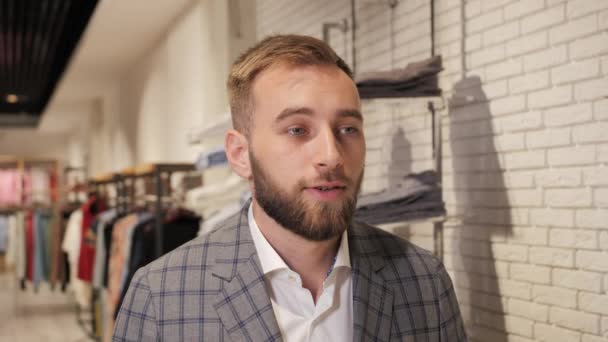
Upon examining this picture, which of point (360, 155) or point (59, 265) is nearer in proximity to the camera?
point (360, 155)

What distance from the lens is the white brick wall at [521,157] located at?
84.2 inches

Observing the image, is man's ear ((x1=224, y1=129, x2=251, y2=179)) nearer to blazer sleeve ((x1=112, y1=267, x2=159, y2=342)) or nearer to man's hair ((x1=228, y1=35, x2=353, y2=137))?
man's hair ((x1=228, y1=35, x2=353, y2=137))

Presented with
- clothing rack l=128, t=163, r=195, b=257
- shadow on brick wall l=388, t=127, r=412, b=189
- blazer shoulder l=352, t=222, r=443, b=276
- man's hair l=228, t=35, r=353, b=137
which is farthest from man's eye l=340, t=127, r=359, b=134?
clothing rack l=128, t=163, r=195, b=257

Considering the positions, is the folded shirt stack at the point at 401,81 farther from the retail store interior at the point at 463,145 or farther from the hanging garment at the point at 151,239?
the hanging garment at the point at 151,239

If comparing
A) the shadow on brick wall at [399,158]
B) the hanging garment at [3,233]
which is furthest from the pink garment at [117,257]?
the hanging garment at [3,233]

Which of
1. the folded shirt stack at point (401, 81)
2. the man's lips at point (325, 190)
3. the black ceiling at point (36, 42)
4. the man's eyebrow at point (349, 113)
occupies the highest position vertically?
the black ceiling at point (36, 42)

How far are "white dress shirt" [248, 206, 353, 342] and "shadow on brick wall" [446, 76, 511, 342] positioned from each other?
138cm

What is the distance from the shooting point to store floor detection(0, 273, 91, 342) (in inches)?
254

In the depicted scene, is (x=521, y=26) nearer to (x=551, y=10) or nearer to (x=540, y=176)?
(x=551, y=10)

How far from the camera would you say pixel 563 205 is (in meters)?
2.25

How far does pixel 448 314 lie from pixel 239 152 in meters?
0.51

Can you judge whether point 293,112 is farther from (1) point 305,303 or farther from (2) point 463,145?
(2) point 463,145

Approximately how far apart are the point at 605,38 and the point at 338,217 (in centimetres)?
129

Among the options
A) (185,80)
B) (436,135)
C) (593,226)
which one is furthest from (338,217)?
(185,80)
